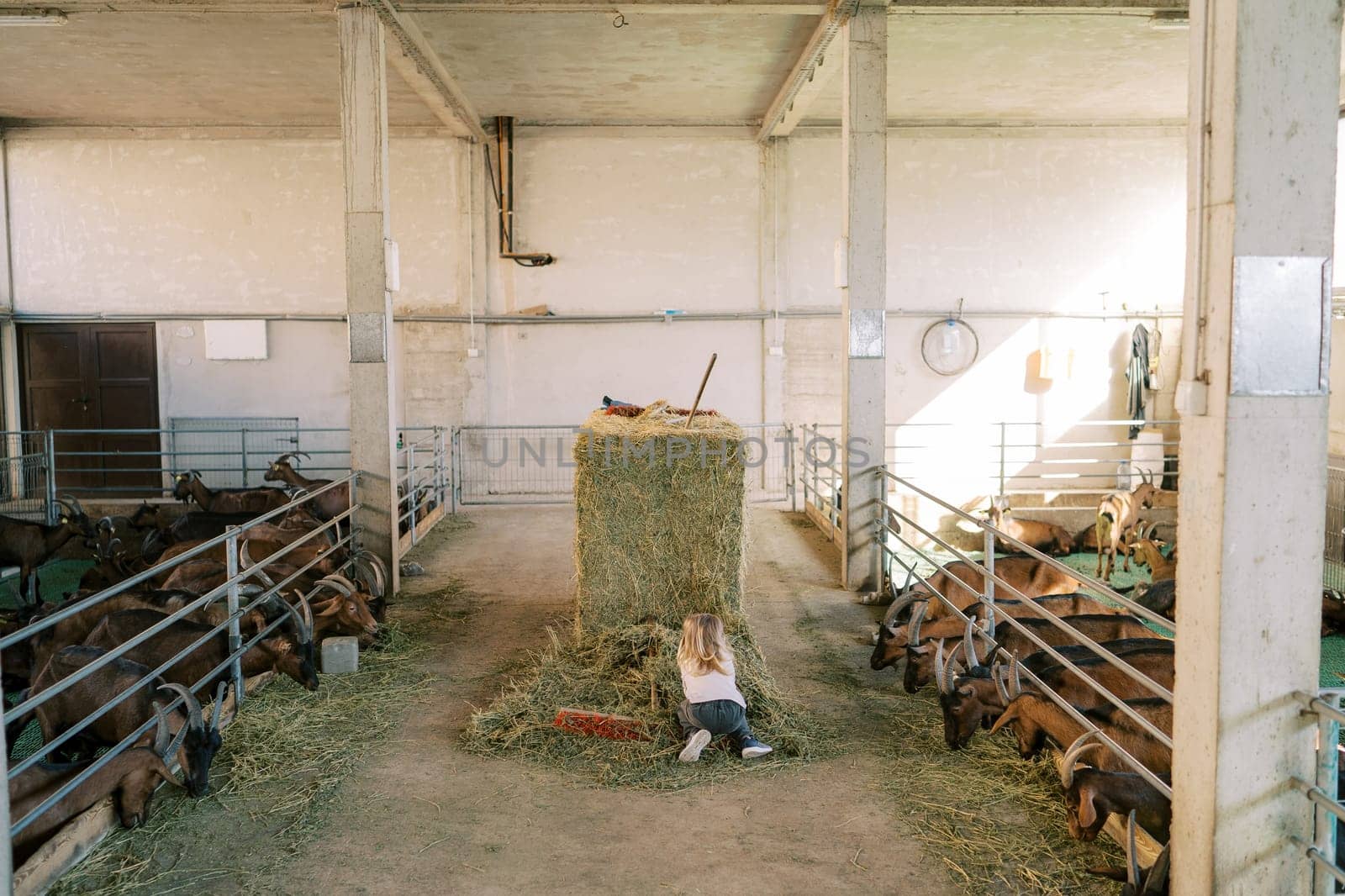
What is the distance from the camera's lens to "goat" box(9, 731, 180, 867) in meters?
4.43

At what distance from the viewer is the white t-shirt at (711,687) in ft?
18.2

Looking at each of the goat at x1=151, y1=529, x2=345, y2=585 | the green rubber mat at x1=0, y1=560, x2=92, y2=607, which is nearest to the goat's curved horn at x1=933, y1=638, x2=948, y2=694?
the goat at x1=151, y1=529, x2=345, y2=585

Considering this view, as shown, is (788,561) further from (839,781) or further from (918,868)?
(918,868)

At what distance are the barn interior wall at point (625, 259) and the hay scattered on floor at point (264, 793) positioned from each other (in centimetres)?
928

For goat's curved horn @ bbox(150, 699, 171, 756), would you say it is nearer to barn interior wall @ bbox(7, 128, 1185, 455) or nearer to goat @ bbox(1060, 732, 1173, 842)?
goat @ bbox(1060, 732, 1173, 842)

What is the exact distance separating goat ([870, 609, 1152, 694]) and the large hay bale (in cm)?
132

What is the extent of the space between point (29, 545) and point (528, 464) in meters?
7.10

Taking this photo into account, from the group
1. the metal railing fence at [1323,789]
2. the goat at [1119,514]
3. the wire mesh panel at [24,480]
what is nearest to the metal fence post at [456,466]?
the wire mesh panel at [24,480]

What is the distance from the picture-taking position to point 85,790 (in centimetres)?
464

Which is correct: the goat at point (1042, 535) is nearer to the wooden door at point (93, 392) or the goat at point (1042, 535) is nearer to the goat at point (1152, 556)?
the goat at point (1152, 556)

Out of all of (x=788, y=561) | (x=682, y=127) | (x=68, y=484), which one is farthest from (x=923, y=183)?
(x=68, y=484)

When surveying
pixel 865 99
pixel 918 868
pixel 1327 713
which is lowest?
pixel 918 868

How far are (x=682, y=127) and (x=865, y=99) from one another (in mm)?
6872

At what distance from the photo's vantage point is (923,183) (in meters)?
16.0
